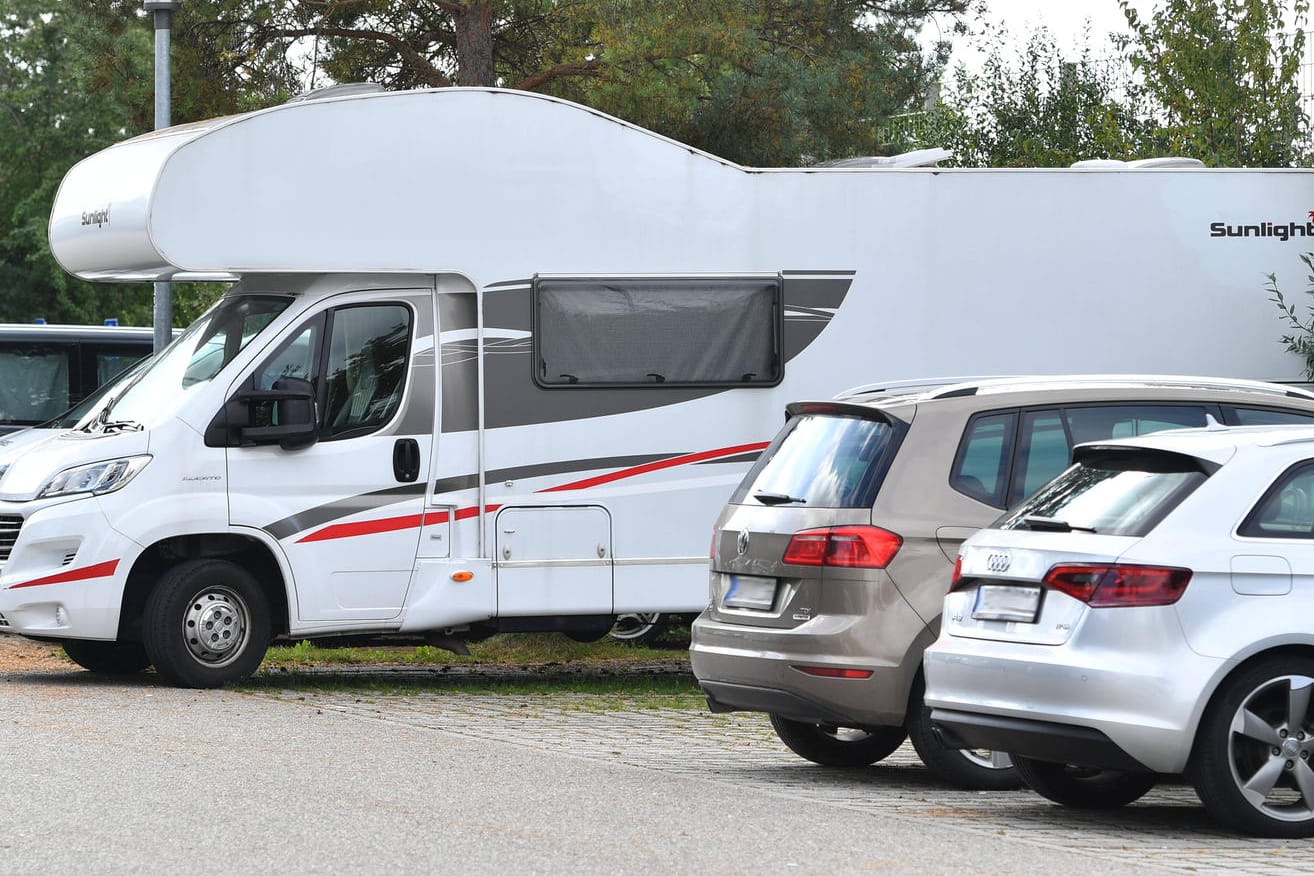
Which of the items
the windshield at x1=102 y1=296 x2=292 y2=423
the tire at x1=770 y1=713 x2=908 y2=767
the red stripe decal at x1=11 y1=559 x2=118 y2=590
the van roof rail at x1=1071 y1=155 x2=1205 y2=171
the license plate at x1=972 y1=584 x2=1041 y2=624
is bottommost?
the tire at x1=770 y1=713 x2=908 y2=767

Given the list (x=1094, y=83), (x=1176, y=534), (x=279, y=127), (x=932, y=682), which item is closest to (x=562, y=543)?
(x=279, y=127)

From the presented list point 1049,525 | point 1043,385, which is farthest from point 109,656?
point 1049,525

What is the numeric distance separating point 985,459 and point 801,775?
A: 1.70m

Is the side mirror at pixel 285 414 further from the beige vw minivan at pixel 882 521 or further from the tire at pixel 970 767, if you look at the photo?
the tire at pixel 970 767

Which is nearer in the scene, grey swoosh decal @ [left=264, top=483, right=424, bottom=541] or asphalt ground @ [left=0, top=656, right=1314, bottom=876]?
asphalt ground @ [left=0, top=656, right=1314, bottom=876]

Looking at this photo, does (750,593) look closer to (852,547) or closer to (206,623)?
(852,547)

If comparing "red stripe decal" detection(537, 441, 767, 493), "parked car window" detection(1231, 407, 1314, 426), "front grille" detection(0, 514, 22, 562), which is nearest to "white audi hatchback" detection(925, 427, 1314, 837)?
"parked car window" detection(1231, 407, 1314, 426)

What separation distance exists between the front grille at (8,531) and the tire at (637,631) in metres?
4.59

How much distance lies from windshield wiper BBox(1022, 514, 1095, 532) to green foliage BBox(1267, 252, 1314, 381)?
6.08 metres

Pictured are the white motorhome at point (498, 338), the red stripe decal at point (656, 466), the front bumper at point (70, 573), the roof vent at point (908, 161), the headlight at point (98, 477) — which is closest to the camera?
the front bumper at point (70, 573)

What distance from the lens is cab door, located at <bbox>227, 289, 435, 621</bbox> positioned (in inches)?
474

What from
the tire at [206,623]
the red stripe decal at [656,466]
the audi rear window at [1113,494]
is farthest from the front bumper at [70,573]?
the audi rear window at [1113,494]

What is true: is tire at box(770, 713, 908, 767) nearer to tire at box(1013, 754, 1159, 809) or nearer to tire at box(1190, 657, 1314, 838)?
tire at box(1013, 754, 1159, 809)

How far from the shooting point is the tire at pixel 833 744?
31.5 feet
